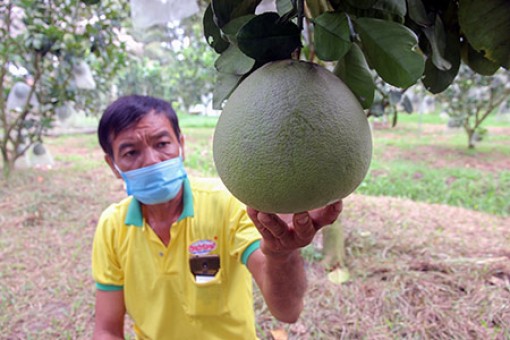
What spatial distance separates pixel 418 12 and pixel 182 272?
970mm

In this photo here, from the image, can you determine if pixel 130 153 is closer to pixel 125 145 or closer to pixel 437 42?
pixel 125 145

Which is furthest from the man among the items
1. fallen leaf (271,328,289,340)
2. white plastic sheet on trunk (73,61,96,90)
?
white plastic sheet on trunk (73,61,96,90)

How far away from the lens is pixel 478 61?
1.58ft

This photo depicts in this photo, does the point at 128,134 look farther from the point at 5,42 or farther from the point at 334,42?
the point at 5,42

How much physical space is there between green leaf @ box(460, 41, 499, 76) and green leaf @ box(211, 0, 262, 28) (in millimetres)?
283

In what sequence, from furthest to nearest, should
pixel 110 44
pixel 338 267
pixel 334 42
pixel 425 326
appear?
pixel 110 44 → pixel 338 267 → pixel 425 326 → pixel 334 42

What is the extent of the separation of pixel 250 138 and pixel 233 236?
78cm

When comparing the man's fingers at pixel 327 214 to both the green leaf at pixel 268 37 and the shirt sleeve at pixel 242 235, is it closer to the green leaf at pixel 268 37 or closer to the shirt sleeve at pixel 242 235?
the green leaf at pixel 268 37

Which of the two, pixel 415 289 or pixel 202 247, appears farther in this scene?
pixel 415 289

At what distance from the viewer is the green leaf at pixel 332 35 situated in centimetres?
37

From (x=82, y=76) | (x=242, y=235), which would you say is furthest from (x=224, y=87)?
(x=82, y=76)

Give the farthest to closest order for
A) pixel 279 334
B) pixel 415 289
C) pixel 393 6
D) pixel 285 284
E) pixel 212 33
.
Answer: pixel 415 289 < pixel 279 334 < pixel 285 284 < pixel 212 33 < pixel 393 6

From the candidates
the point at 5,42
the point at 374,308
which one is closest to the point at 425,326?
the point at 374,308

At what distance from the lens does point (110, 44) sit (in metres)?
3.11
